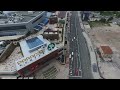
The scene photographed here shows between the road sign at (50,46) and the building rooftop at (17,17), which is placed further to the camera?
the building rooftop at (17,17)

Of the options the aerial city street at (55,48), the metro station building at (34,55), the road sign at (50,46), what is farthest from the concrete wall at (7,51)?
the road sign at (50,46)

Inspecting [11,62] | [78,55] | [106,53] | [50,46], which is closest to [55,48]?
[50,46]

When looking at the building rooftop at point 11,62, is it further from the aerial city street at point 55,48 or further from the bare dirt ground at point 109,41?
the bare dirt ground at point 109,41

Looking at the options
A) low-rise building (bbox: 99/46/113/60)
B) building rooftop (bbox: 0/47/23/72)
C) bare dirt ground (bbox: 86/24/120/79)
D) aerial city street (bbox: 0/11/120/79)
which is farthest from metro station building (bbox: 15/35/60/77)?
bare dirt ground (bbox: 86/24/120/79)

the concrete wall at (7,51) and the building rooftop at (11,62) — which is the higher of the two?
the concrete wall at (7,51)

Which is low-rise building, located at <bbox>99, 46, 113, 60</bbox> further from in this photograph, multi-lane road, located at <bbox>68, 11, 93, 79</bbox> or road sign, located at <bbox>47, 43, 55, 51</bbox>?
road sign, located at <bbox>47, 43, 55, 51</bbox>
